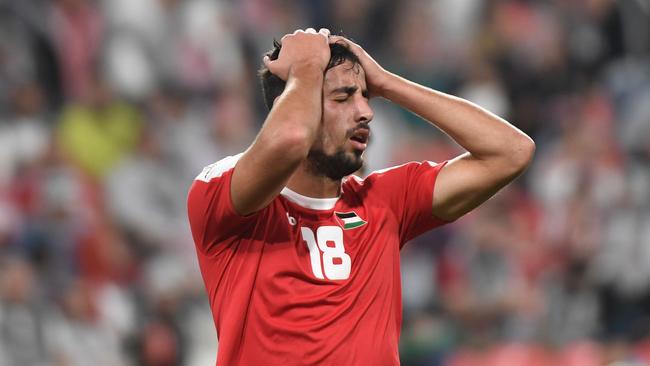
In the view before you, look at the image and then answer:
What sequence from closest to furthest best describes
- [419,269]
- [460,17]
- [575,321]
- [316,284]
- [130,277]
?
[316,284] < [575,321] < [419,269] < [130,277] < [460,17]

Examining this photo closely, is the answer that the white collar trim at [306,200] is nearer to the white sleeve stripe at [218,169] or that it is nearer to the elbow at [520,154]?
the white sleeve stripe at [218,169]

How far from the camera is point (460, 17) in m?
9.95

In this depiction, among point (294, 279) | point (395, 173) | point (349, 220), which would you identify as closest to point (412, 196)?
point (395, 173)

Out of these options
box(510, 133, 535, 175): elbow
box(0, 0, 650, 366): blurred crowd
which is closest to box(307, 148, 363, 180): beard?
box(510, 133, 535, 175): elbow

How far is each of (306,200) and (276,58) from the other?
1.51 feet

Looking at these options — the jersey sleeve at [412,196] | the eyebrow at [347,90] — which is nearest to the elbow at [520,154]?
the jersey sleeve at [412,196]

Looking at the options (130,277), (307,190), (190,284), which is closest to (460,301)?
(190,284)

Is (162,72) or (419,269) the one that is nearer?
(419,269)

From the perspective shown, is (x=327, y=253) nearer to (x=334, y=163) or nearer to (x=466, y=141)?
(x=334, y=163)

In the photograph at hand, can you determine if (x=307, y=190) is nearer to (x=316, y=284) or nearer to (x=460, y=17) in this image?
(x=316, y=284)

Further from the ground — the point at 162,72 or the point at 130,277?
the point at 162,72

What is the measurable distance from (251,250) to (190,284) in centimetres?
515

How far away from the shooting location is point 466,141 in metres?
3.88

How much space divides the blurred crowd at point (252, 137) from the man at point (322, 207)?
10.9 ft
